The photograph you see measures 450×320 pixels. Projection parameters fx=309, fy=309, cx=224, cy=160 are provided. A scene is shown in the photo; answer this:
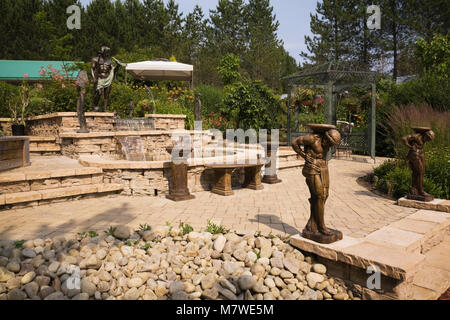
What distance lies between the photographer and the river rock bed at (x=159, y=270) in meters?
2.60

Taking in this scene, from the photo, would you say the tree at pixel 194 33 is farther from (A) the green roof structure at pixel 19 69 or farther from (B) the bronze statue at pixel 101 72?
(B) the bronze statue at pixel 101 72

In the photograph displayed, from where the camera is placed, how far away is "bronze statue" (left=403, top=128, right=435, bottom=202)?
442cm

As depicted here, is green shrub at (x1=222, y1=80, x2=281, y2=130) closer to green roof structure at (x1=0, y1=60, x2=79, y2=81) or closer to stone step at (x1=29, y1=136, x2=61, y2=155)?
stone step at (x1=29, y1=136, x2=61, y2=155)

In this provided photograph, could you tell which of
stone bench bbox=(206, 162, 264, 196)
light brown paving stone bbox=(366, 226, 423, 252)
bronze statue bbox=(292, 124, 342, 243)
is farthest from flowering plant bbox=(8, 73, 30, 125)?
light brown paving stone bbox=(366, 226, 423, 252)

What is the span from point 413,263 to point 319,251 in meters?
0.75

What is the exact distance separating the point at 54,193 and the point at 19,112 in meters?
6.13

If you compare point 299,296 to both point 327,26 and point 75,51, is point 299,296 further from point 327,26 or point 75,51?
point 75,51

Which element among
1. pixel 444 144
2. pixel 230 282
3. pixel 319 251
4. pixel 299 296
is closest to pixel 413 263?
pixel 319 251

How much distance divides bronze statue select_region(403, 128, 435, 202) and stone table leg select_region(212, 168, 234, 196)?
8.93ft

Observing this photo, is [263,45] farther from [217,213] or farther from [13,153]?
[217,213]

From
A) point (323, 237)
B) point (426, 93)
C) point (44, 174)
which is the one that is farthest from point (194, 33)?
point (323, 237)

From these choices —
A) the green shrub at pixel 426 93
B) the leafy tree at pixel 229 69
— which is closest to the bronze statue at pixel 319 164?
the green shrub at pixel 426 93

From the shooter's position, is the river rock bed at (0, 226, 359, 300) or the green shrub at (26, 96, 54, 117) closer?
the river rock bed at (0, 226, 359, 300)
